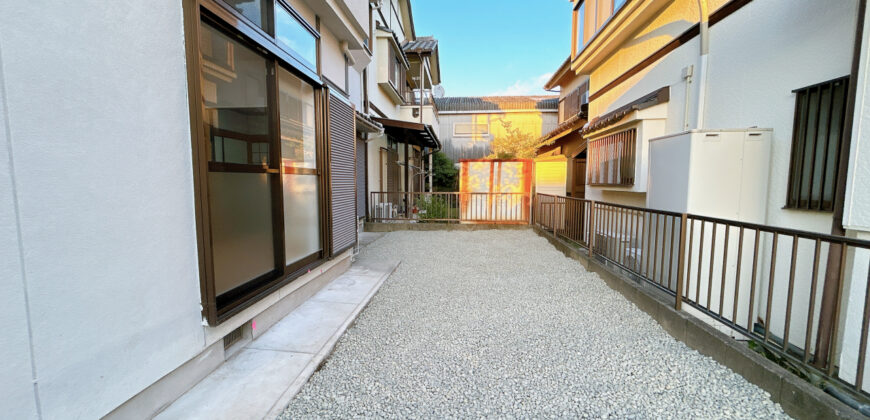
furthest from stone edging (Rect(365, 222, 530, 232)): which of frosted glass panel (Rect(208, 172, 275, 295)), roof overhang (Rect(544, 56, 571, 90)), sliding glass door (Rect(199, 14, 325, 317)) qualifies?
roof overhang (Rect(544, 56, 571, 90))

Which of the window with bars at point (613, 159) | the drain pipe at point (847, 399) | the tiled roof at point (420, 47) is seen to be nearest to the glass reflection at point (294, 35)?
the drain pipe at point (847, 399)

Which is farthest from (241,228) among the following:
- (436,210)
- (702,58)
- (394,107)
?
(394,107)

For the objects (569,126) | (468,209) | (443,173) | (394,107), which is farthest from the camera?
(443,173)

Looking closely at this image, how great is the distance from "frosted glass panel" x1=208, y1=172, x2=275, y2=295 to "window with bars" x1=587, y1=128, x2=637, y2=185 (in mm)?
5615

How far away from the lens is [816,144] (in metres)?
2.73

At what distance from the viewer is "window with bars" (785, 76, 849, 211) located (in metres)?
2.58

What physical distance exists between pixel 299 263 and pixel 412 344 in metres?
1.42

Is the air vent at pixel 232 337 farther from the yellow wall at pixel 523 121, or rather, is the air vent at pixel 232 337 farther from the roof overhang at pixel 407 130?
the yellow wall at pixel 523 121

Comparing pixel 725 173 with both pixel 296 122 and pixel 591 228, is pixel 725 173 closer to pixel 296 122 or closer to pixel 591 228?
pixel 591 228

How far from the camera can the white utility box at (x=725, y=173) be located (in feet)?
10.3

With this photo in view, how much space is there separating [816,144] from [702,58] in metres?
1.99

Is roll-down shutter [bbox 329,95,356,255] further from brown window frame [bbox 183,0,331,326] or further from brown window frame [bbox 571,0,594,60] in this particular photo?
brown window frame [bbox 571,0,594,60]

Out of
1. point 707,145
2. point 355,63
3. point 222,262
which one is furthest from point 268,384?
point 355,63

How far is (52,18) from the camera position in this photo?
124 centimetres
